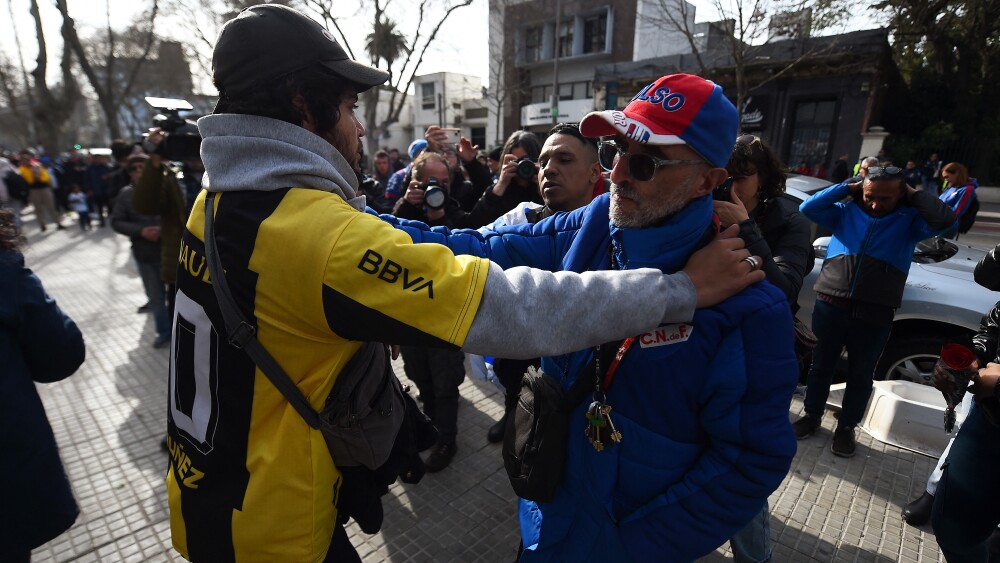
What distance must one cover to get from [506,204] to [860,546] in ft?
9.92

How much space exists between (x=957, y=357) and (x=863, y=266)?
1745 mm

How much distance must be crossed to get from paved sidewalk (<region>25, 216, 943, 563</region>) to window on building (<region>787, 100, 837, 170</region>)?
61.1ft

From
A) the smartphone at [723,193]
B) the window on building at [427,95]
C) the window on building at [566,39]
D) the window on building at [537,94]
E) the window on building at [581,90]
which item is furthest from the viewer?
the window on building at [427,95]

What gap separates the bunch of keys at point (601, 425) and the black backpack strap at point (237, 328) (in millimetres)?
783

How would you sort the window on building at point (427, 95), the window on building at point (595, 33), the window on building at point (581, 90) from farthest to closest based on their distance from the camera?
the window on building at point (427, 95) → the window on building at point (581, 90) → the window on building at point (595, 33)

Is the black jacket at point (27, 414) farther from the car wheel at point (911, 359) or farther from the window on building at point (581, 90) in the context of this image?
the window on building at point (581, 90)

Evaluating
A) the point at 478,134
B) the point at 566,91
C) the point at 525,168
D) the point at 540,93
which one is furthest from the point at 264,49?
the point at 478,134

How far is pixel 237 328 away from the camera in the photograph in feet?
3.72

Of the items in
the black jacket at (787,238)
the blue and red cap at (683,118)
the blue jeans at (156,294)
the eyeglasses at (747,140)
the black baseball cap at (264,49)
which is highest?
the black baseball cap at (264,49)

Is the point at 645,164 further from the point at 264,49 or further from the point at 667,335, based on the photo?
the point at 264,49

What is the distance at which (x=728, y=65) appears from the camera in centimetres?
1891

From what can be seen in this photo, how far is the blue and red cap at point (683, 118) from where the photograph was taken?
1.28 metres

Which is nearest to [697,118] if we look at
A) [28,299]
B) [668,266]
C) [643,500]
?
[668,266]

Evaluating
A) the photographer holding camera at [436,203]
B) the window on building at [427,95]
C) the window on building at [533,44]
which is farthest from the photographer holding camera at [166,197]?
the window on building at [427,95]
